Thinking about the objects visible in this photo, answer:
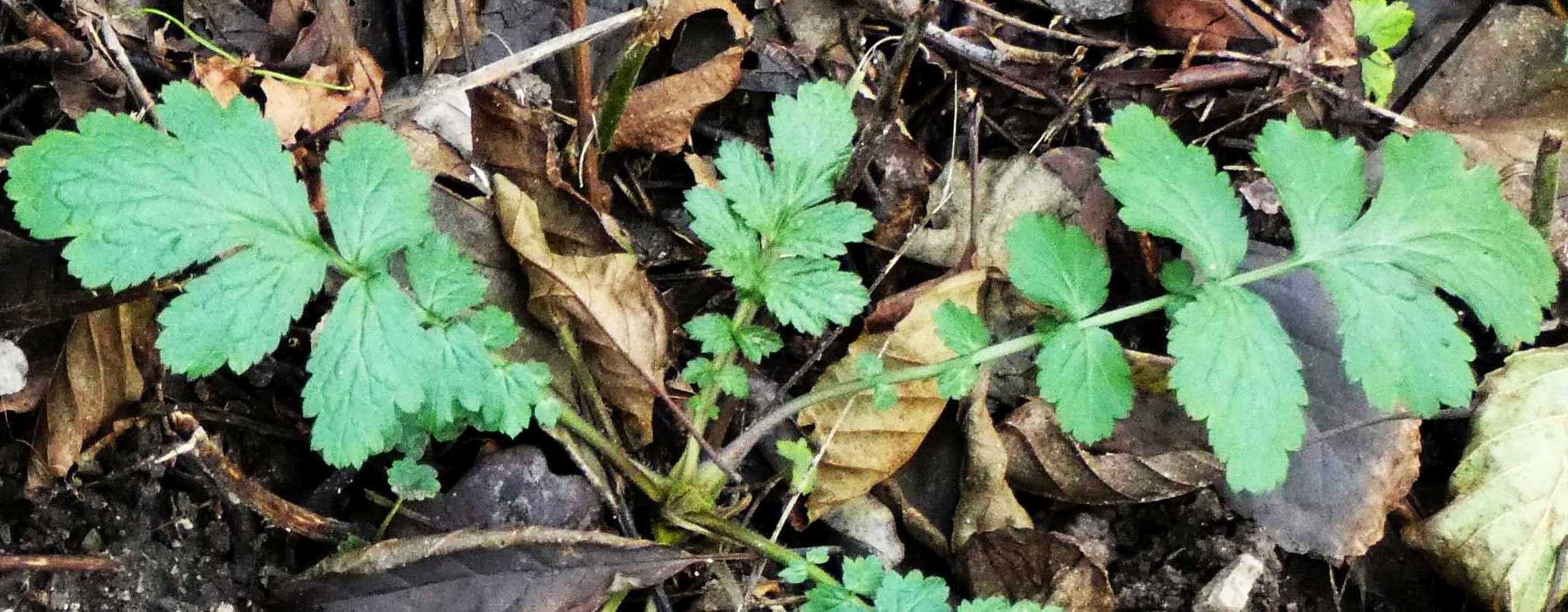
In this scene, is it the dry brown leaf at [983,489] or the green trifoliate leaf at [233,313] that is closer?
the green trifoliate leaf at [233,313]

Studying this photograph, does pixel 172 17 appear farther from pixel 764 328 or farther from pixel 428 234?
pixel 764 328

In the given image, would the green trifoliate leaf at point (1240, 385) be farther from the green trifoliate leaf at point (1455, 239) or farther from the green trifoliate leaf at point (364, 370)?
the green trifoliate leaf at point (364, 370)

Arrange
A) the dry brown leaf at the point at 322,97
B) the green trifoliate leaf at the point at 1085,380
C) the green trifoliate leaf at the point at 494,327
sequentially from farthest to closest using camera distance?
the dry brown leaf at the point at 322,97 → the green trifoliate leaf at the point at 1085,380 → the green trifoliate leaf at the point at 494,327

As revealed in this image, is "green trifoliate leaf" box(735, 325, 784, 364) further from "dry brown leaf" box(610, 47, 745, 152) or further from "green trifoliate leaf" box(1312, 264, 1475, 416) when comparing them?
"green trifoliate leaf" box(1312, 264, 1475, 416)

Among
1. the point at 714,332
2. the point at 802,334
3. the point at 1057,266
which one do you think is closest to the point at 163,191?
the point at 714,332

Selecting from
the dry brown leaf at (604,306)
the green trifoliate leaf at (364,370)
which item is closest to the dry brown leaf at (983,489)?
the dry brown leaf at (604,306)

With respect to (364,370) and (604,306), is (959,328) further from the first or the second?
(364,370)
